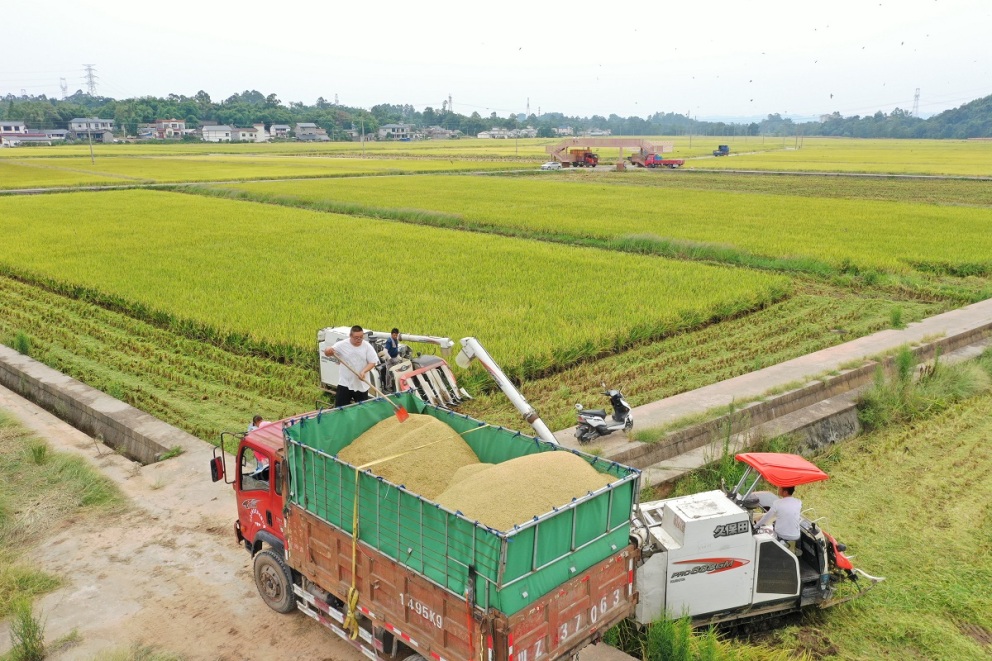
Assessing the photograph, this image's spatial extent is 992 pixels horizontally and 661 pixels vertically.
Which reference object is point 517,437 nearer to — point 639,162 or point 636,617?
point 636,617

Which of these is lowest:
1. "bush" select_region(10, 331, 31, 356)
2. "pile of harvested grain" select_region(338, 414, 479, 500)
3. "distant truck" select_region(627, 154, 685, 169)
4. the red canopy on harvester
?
"bush" select_region(10, 331, 31, 356)

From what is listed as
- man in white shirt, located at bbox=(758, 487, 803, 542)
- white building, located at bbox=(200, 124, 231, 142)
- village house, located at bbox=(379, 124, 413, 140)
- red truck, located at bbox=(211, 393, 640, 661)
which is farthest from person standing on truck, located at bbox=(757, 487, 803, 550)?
village house, located at bbox=(379, 124, 413, 140)

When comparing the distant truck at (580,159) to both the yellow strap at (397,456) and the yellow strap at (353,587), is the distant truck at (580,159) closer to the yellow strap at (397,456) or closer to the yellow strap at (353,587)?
the yellow strap at (397,456)

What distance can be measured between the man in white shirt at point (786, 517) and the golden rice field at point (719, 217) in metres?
16.1

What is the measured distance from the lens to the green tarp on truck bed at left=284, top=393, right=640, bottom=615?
4.55 m

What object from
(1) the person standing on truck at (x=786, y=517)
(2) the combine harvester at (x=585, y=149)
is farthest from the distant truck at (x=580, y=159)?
(1) the person standing on truck at (x=786, y=517)

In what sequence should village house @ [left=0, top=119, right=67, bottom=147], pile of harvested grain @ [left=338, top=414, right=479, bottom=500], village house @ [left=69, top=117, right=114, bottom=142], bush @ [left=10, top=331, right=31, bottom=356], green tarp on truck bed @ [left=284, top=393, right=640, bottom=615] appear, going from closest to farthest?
green tarp on truck bed @ [left=284, top=393, right=640, bottom=615] < pile of harvested grain @ [left=338, top=414, right=479, bottom=500] < bush @ [left=10, top=331, right=31, bottom=356] < village house @ [left=0, top=119, right=67, bottom=147] < village house @ [left=69, top=117, right=114, bottom=142]

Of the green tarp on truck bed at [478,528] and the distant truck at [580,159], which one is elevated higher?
the distant truck at [580,159]

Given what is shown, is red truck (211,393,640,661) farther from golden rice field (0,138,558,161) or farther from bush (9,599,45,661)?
golden rice field (0,138,558,161)

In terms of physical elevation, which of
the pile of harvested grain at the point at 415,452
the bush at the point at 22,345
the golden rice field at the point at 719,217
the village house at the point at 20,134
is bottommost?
the bush at the point at 22,345

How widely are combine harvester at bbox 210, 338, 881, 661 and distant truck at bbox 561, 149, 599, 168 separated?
61.4 metres

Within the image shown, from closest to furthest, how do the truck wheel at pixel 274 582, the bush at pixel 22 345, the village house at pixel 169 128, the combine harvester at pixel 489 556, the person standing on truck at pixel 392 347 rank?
the combine harvester at pixel 489 556 → the truck wheel at pixel 274 582 → the person standing on truck at pixel 392 347 → the bush at pixel 22 345 → the village house at pixel 169 128

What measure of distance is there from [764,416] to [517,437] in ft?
20.1

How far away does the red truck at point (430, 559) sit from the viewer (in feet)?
15.0
